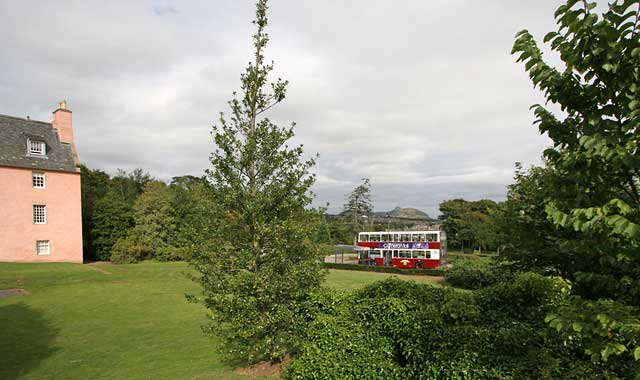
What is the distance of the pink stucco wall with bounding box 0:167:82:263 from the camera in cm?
3044

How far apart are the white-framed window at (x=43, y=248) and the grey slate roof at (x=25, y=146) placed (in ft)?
23.4

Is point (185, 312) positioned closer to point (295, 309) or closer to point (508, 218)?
point (295, 309)

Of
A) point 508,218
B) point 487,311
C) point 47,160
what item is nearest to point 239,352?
point 487,311

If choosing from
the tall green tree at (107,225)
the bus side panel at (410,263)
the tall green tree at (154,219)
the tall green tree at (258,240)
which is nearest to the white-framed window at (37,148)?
the tall green tree at (107,225)

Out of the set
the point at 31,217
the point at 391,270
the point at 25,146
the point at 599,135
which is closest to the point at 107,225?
the point at 31,217

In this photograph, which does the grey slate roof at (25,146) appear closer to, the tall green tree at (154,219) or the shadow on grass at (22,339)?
the tall green tree at (154,219)

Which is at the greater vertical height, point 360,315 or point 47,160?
point 47,160

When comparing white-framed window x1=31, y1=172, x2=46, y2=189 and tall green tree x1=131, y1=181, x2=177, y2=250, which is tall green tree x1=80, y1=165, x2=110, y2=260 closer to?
tall green tree x1=131, y1=181, x2=177, y2=250

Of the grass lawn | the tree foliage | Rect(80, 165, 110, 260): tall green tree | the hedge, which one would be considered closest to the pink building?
Rect(80, 165, 110, 260): tall green tree

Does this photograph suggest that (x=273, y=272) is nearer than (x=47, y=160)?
Yes

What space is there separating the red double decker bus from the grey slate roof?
34799 millimetres

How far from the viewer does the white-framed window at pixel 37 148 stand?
33.0 m

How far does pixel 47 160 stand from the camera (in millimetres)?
33594

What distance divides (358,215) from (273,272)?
273 feet
